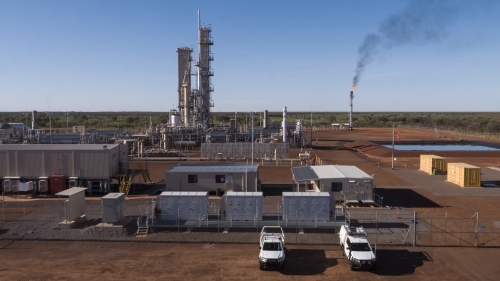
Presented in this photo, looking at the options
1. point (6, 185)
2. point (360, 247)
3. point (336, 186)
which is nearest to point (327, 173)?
point (336, 186)

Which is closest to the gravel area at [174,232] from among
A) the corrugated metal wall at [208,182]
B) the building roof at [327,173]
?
the building roof at [327,173]

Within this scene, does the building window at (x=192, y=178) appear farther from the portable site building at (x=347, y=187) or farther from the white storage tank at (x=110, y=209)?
the white storage tank at (x=110, y=209)

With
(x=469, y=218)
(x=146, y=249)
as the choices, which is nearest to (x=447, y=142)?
(x=469, y=218)

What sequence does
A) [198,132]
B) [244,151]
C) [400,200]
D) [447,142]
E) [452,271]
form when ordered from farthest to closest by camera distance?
[447,142] → [198,132] → [244,151] → [400,200] → [452,271]

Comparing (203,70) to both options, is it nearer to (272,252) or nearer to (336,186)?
(336,186)

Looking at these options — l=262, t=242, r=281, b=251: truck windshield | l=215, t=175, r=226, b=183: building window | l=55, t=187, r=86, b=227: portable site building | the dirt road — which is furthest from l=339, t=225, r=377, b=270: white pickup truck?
l=55, t=187, r=86, b=227: portable site building

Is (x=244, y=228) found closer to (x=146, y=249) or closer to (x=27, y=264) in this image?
(x=146, y=249)
